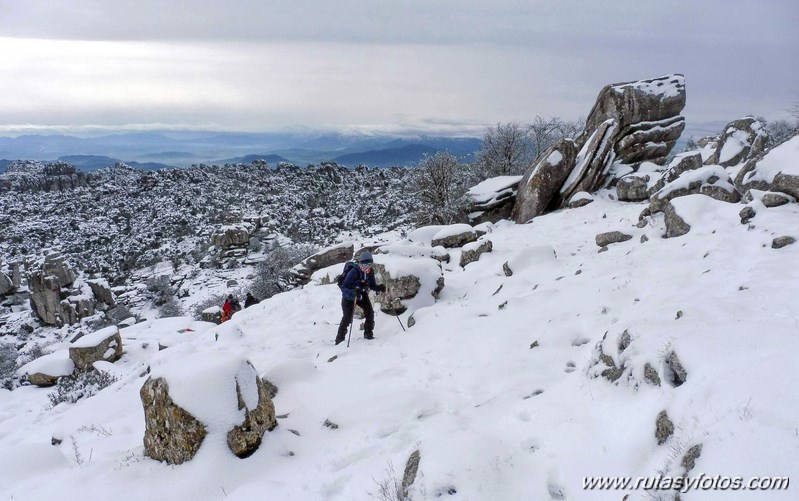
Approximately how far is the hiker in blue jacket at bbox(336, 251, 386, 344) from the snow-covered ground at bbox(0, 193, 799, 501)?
50cm

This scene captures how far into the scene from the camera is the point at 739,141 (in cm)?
1953

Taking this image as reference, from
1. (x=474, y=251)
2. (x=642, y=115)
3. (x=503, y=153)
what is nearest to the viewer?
(x=474, y=251)

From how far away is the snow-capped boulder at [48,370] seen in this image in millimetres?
13539

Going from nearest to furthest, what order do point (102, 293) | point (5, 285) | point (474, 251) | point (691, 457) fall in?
point (691, 457), point (474, 251), point (102, 293), point (5, 285)

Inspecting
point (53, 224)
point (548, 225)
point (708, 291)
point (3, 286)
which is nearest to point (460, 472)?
point (708, 291)

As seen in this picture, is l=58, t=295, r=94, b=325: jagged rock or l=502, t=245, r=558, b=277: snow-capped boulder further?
l=58, t=295, r=94, b=325: jagged rock

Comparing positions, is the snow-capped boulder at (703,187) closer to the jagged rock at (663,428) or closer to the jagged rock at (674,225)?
the jagged rock at (674,225)

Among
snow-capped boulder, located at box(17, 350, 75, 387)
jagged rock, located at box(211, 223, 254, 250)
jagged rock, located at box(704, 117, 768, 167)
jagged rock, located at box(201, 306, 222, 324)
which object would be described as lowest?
jagged rock, located at box(211, 223, 254, 250)

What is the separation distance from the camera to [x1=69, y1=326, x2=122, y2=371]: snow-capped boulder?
14.0 meters

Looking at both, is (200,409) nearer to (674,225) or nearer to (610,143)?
(674,225)

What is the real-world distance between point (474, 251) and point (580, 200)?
9278mm

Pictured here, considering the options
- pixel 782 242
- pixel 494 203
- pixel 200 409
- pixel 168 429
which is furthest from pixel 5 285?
pixel 782 242

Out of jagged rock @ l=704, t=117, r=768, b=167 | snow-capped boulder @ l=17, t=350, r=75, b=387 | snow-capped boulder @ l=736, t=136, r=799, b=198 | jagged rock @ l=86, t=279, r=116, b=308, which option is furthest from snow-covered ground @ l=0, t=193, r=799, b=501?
jagged rock @ l=86, t=279, r=116, b=308

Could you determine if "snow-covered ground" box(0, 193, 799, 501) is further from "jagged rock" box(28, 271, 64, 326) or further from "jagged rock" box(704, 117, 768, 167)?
"jagged rock" box(28, 271, 64, 326)
